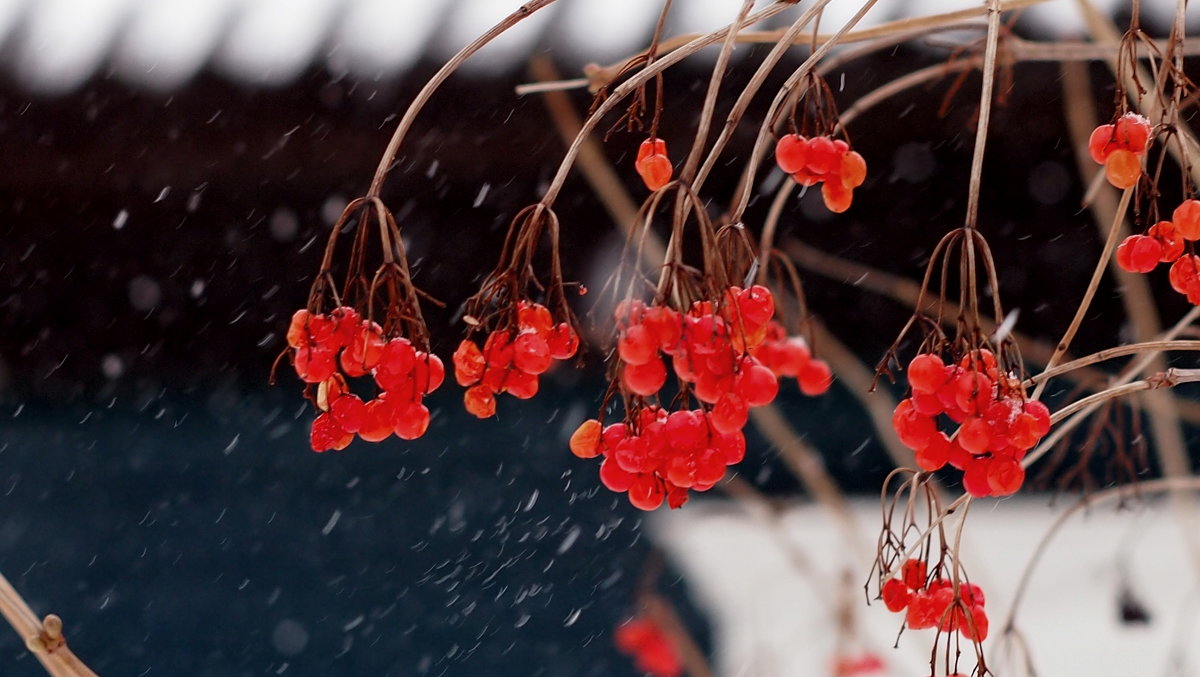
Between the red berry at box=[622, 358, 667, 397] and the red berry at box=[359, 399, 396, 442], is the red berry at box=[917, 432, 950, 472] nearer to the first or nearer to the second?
the red berry at box=[622, 358, 667, 397]

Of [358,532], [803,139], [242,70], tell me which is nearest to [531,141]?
[242,70]

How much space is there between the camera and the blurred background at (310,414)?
7.84ft

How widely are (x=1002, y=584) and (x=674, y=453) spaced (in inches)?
122

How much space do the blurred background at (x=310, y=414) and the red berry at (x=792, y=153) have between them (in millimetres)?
1501

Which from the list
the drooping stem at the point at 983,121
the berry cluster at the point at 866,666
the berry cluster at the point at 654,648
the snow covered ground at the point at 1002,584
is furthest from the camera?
the snow covered ground at the point at 1002,584

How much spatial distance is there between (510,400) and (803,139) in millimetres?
2480

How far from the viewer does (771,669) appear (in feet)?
4.82

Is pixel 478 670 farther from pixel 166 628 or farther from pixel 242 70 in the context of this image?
pixel 242 70

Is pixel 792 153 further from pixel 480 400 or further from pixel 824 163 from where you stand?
pixel 480 400

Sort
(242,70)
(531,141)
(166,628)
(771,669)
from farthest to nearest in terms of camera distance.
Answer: (166,628) → (531,141) → (242,70) → (771,669)

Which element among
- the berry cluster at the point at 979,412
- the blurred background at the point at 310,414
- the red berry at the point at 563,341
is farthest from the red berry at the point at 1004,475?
the blurred background at the point at 310,414

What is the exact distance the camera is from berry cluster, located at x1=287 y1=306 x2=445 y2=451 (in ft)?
1.95

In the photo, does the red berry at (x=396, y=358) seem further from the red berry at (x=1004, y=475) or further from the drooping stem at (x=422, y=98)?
the red berry at (x=1004, y=475)

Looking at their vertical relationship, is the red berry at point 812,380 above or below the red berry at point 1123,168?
below
